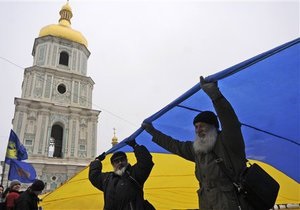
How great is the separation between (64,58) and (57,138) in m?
8.15

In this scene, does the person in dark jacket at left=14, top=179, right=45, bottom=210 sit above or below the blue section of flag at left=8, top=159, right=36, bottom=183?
below

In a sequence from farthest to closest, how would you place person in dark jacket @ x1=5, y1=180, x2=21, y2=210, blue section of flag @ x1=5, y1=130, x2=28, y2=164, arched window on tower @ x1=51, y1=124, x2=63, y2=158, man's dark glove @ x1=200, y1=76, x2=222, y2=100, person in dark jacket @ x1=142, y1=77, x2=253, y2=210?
arched window on tower @ x1=51, y1=124, x2=63, y2=158
blue section of flag @ x1=5, y1=130, x2=28, y2=164
person in dark jacket @ x1=5, y1=180, x2=21, y2=210
man's dark glove @ x1=200, y1=76, x2=222, y2=100
person in dark jacket @ x1=142, y1=77, x2=253, y2=210

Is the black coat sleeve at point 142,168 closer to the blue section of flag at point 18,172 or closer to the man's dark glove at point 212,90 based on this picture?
the man's dark glove at point 212,90

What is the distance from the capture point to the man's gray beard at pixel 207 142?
7.69ft

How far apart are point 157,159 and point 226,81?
2724 millimetres

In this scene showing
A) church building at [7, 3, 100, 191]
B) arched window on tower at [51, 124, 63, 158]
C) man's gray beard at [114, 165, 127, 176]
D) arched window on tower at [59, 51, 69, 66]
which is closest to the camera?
man's gray beard at [114, 165, 127, 176]

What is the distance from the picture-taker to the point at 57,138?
21.5 m

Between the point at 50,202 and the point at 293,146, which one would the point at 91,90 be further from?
the point at 293,146

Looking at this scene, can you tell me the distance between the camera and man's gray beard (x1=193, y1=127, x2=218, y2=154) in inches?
92.3

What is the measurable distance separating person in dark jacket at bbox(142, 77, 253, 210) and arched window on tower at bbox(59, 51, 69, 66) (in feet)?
78.3

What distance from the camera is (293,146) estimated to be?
11.7ft

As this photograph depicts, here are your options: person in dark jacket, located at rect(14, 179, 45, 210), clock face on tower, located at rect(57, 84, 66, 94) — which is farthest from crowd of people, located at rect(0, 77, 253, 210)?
clock face on tower, located at rect(57, 84, 66, 94)

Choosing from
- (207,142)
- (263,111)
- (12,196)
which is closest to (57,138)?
(12,196)

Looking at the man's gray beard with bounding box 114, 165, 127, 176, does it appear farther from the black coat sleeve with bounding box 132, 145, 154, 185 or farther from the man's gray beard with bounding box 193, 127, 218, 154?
the man's gray beard with bounding box 193, 127, 218, 154
